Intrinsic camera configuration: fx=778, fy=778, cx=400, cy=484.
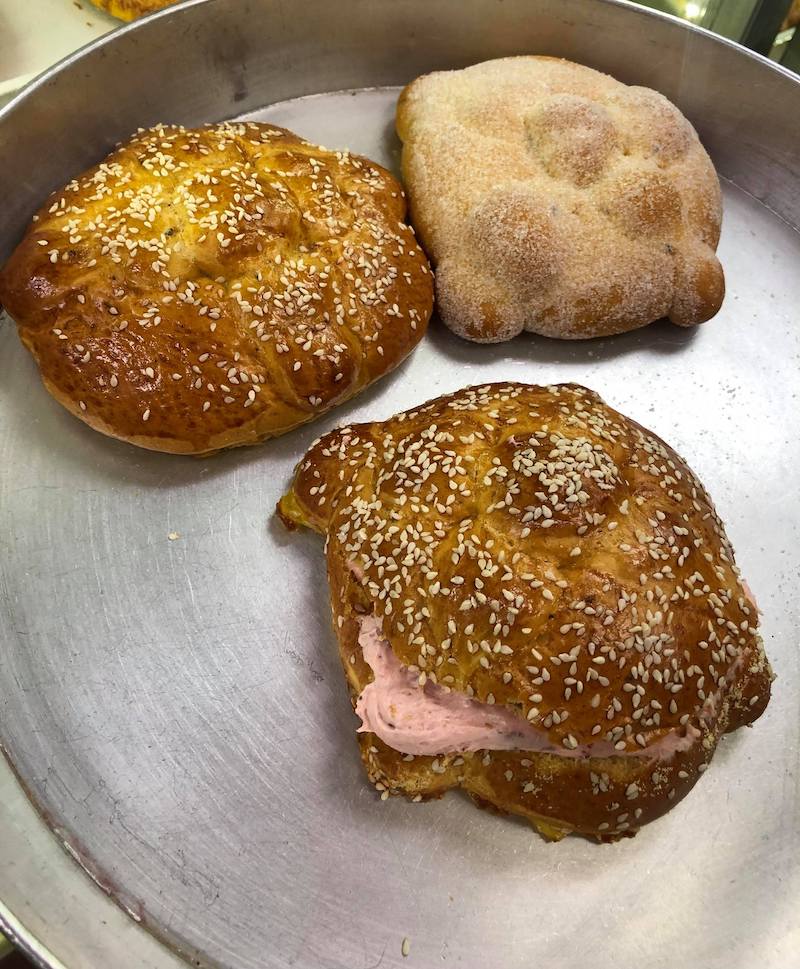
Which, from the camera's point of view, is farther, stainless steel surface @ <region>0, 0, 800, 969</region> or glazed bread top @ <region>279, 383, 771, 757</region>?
stainless steel surface @ <region>0, 0, 800, 969</region>

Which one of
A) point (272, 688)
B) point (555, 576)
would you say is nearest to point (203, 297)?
point (272, 688)

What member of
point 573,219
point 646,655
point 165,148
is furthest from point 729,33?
point 646,655

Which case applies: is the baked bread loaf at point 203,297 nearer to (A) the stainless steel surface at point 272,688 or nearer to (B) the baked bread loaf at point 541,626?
(A) the stainless steel surface at point 272,688

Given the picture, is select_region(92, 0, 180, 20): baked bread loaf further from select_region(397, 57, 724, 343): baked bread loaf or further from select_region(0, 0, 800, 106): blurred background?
select_region(397, 57, 724, 343): baked bread loaf

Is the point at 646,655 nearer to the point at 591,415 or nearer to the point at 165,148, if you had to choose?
the point at 591,415

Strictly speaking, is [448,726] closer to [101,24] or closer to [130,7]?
[130,7]

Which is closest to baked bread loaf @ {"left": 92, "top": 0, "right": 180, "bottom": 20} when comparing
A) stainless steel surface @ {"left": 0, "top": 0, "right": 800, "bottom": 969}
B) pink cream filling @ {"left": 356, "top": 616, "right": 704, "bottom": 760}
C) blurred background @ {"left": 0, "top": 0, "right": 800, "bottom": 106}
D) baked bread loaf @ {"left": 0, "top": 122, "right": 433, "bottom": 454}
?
blurred background @ {"left": 0, "top": 0, "right": 800, "bottom": 106}
